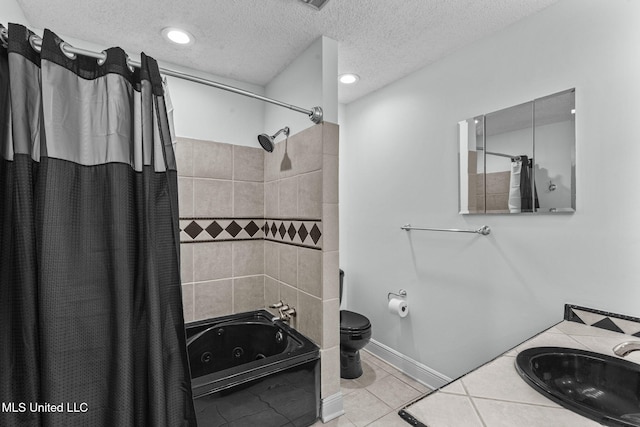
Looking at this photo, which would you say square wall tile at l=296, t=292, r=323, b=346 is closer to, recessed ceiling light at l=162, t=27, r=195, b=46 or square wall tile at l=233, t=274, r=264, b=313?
square wall tile at l=233, t=274, r=264, b=313

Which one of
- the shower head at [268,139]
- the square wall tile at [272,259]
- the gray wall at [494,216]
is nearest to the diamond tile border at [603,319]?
the gray wall at [494,216]

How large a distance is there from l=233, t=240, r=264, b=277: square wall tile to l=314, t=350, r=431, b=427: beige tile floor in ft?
3.69

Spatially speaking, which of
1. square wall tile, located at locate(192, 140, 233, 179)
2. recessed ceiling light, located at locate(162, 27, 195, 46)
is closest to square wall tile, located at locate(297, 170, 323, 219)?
square wall tile, located at locate(192, 140, 233, 179)

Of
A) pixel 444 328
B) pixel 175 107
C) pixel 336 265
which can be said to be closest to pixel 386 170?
pixel 336 265

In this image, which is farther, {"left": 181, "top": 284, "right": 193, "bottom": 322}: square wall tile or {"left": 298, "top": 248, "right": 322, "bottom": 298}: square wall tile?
{"left": 181, "top": 284, "right": 193, "bottom": 322}: square wall tile

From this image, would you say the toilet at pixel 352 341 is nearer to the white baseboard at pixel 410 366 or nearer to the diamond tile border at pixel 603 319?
the white baseboard at pixel 410 366

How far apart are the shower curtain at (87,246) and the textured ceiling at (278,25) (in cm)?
73

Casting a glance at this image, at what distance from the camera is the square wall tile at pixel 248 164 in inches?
94.1

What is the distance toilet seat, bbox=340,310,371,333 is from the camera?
2256 millimetres

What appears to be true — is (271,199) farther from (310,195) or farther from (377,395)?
(377,395)

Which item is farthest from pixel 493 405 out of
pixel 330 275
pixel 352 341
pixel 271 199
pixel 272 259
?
pixel 271 199

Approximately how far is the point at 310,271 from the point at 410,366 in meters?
1.23

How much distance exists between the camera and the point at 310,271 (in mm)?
1961

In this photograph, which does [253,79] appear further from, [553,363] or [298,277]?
[553,363]
